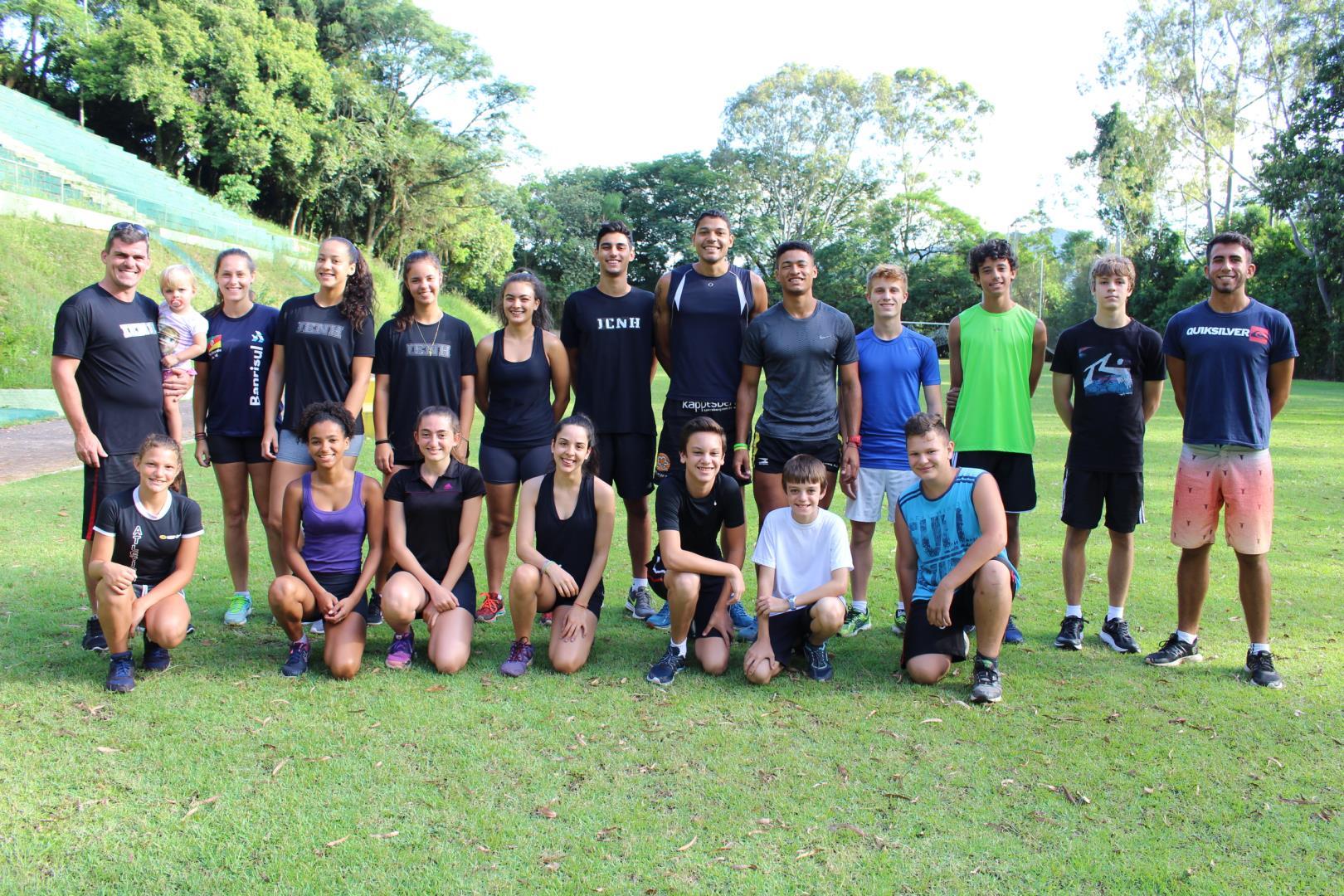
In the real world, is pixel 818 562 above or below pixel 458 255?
below

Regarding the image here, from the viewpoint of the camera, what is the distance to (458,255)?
157 feet

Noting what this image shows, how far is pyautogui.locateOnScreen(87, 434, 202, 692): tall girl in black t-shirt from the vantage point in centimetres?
435

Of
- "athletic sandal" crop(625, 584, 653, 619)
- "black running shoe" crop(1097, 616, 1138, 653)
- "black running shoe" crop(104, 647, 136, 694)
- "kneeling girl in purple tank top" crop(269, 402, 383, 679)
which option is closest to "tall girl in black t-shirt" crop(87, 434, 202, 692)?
"black running shoe" crop(104, 647, 136, 694)

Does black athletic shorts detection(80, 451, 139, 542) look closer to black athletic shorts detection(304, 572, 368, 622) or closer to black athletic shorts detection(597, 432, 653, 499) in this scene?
black athletic shorts detection(304, 572, 368, 622)

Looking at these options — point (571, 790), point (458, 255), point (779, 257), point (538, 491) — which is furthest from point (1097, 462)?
point (458, 255)

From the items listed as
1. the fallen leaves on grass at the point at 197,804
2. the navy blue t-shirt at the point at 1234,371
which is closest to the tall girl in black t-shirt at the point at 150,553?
the fallen leaves on grass at the point at 197,804

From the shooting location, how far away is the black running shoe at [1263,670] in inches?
177

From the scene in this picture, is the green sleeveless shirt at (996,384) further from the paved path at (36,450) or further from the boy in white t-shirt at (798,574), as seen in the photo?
the paved path at (36,450)

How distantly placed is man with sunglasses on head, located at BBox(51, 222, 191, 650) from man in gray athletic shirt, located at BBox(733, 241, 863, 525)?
10.0 feet

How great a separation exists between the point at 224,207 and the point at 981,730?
38.5 meters

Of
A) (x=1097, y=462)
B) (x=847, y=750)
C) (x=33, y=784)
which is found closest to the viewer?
(x=33, y=784)

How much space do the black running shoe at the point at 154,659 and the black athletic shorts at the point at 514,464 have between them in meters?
1.77

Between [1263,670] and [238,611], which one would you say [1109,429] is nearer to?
[1263,670]

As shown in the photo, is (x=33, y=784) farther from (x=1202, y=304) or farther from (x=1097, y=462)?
(x=1202, y=304)
